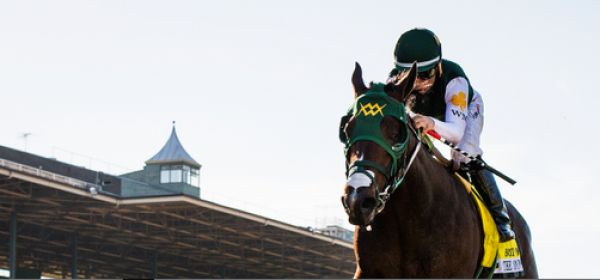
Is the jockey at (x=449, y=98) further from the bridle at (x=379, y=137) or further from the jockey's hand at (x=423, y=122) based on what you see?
the bridle at (x=379, y=137)

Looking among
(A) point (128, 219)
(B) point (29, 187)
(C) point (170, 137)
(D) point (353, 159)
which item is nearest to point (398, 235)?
(D) point (353, 159)

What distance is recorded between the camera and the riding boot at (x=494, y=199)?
5.86 metres

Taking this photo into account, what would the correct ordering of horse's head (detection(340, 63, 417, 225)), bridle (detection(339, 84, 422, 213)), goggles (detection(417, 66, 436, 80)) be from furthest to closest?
goggles (detection(417, 66, 436, 80)), bridle (detection(339, 84, 422, 213)), horse's head (detection(340, 63, 417, 225))

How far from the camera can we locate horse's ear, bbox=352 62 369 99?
17.1ft

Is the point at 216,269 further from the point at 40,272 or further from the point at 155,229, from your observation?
the point at 155,229

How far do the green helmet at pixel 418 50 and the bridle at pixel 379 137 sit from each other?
997mm

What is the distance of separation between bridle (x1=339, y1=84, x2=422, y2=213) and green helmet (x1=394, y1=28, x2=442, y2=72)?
39.2 inches

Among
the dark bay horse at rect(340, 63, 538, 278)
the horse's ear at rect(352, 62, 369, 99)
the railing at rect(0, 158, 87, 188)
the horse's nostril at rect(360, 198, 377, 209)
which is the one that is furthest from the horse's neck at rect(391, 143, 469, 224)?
the railing at rect(0, 158, 87, 188)

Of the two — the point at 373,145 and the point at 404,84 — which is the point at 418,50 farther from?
the point at 373,145

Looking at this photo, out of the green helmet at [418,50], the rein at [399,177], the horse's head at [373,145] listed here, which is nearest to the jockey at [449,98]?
the green helmet at [418,50]

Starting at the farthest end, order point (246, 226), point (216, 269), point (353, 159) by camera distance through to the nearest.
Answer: point (216, 269) < point (246, 226) < point (353, 159)

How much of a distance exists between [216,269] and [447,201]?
5767 centimetres

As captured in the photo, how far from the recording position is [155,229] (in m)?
44.6

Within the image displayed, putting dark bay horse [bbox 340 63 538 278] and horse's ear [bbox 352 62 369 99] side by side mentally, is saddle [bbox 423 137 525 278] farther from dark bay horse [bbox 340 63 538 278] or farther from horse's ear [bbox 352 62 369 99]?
horse's ear [bbox 352 62 369 99]
